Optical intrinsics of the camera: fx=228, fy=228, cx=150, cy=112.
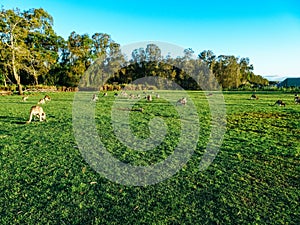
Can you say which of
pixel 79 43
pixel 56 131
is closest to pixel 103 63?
pixel 79 43

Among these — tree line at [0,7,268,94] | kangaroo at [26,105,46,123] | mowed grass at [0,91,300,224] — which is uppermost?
tree line at [0,7,268,94]

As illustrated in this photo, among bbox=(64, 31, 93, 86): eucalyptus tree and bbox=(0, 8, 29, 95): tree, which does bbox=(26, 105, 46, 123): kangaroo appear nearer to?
bbox=(0, 8, 29, 95): tree

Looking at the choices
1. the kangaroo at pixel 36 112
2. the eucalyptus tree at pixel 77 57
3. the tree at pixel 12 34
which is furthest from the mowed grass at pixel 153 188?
the eucalyptus tree at pixel 77 57

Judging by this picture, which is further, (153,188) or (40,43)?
(40,43)

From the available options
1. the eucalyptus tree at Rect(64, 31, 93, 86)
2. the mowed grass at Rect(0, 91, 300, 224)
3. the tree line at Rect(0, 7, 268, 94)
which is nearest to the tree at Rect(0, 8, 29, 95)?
the tree line at Rect(0, 7, 268, 94)

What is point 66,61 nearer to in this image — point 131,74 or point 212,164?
point 131,74

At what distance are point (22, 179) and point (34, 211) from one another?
4.50ft

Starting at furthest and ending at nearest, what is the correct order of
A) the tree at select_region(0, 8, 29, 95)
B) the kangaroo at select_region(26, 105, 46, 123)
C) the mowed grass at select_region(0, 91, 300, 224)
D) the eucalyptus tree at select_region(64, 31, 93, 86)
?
the eucalyptus tree at select_region(64, 31, 93, 86), the tree at select_region(0, 8, 29, 95), the kangaroo at select_region(26, 105, 46, 123), the mowed grass at select_region(0, 91, 300, 224)

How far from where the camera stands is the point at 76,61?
56.9 metres

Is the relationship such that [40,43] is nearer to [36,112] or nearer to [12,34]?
[12,34]

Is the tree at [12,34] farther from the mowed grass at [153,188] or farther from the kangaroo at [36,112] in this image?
the mowed grass at [153,188]

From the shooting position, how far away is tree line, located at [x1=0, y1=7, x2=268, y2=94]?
3204 centimetres

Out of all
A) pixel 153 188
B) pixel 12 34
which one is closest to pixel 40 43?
pixel 12 34

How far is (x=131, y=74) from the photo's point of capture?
247ft
